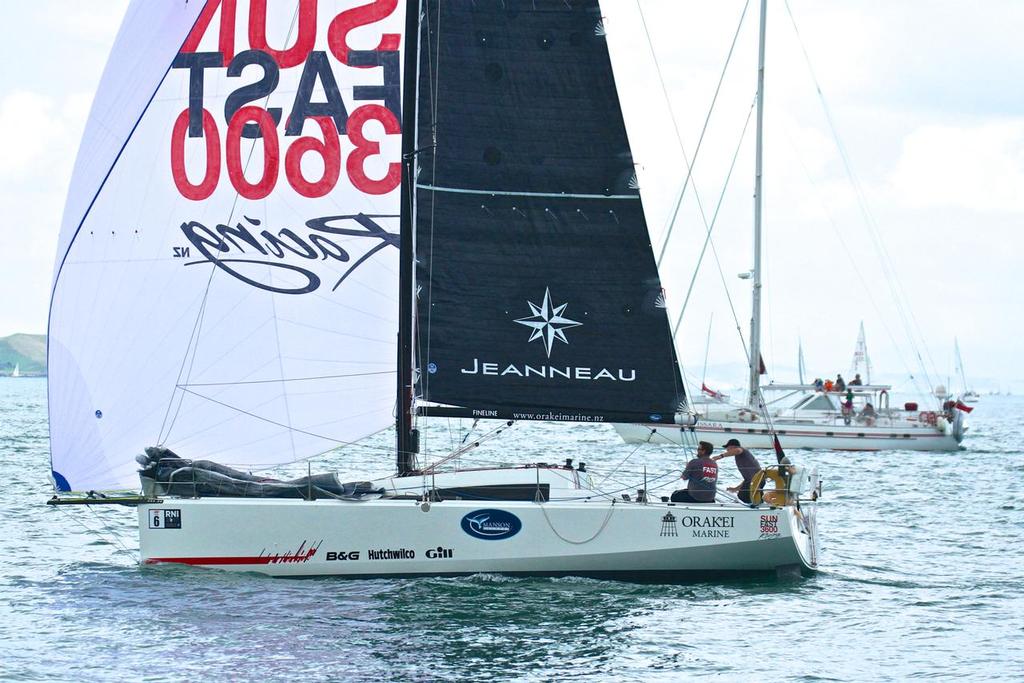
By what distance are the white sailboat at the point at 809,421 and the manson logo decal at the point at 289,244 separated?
22.1 metres

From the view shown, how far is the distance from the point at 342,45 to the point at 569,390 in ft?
18.1

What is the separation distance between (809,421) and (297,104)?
28.6 metres

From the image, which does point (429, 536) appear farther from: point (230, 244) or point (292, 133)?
point (292, 133)

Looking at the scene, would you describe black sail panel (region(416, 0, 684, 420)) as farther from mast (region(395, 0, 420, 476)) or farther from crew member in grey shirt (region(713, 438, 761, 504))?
crew member in grey shirt (region(713, 438, 761, 504))

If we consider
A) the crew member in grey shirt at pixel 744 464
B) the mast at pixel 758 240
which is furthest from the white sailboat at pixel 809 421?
the crew member in grey shirt at pixel 744 464

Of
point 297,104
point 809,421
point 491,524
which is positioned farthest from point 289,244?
point 809,421

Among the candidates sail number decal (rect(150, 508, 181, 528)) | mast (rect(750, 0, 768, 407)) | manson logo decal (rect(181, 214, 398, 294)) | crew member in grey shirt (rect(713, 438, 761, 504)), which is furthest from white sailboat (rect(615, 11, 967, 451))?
sail number decal (rect(150, 508, 181, 528))

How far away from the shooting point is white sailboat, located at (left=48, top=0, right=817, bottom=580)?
54.2 feet

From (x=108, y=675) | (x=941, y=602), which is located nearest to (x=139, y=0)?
(x=108, y=675)

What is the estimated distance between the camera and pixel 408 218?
57.5 feet

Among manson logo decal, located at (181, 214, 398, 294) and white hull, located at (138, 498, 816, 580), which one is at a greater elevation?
manson logo decal, located at (181, 214, 398, 294)

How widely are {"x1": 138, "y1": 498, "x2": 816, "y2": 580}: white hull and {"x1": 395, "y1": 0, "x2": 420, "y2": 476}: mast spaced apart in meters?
1.71

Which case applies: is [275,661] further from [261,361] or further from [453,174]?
[453,174]

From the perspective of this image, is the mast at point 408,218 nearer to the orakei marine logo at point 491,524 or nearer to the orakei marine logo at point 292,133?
the orakei marine logo at point 292,133
